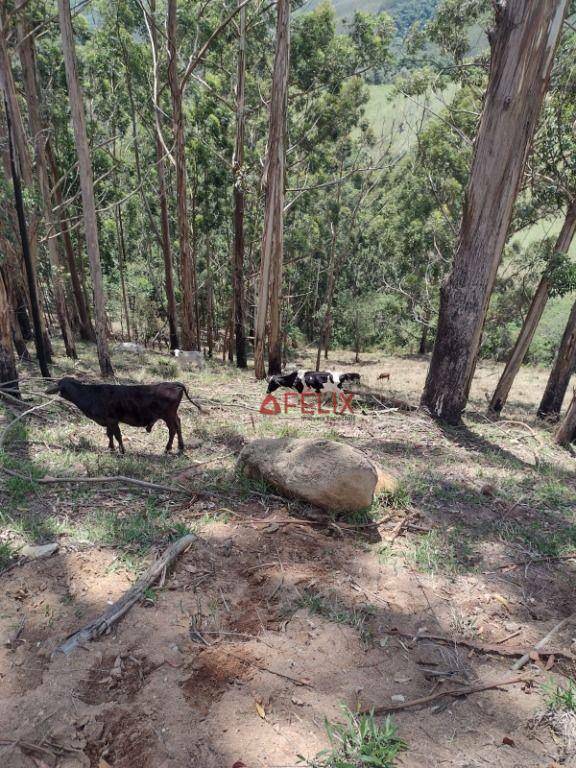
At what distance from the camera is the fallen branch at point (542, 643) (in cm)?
301

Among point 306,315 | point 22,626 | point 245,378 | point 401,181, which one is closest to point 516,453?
point 22,626

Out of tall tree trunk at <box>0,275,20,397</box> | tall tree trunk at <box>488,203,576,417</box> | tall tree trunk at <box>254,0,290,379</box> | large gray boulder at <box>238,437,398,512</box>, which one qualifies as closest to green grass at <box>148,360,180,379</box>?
tall tree trunk at <box>254,0,290,379</box>

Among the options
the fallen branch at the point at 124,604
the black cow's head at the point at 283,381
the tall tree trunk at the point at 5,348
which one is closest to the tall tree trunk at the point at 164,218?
the black cow's head at the point at 283,381

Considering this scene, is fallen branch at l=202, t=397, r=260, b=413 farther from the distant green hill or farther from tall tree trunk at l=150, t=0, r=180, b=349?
the distant green hill

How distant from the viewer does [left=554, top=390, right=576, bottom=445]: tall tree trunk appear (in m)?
8.18

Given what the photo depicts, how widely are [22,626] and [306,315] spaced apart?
2942 cm

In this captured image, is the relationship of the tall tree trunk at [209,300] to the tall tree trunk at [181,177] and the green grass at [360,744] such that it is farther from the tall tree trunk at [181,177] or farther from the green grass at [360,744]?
the green grass at [360,744]

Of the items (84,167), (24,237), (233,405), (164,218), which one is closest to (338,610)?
(233,405)

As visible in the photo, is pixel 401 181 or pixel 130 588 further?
pixel 401 181

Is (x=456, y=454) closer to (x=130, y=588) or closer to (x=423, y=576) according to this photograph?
(x=423, y=576)

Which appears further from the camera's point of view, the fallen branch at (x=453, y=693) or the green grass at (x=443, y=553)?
the green grass at (x=443, y=553)

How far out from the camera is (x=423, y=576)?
3.97 metres

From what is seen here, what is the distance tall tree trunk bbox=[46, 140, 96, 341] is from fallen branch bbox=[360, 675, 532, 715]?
13467mm

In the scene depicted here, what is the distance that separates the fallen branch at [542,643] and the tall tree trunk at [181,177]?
14611 mm
